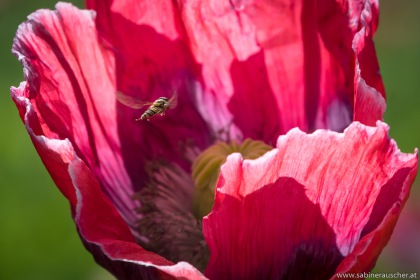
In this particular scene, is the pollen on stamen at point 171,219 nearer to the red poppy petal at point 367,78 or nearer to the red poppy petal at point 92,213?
the red poppy petal at point 92,213

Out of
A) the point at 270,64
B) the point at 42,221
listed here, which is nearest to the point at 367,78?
the point at 270,64

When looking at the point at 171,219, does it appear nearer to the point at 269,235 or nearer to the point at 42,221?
the point at 269,235

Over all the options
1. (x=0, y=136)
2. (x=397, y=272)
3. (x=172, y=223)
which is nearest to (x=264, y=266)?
(x=172, y=223)

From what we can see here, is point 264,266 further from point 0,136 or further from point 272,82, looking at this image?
point 0,136

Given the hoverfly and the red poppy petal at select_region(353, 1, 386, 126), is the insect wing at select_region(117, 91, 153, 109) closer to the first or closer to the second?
the hoverfly

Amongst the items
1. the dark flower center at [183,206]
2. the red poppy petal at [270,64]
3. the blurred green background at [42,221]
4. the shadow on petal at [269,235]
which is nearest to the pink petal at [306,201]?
the shadow on petal at [269,235]

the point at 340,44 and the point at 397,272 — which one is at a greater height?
the point at 340,44

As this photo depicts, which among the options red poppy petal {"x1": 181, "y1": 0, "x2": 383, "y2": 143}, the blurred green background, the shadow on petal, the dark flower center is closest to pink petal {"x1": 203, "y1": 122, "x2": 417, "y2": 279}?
the shadow on petal
